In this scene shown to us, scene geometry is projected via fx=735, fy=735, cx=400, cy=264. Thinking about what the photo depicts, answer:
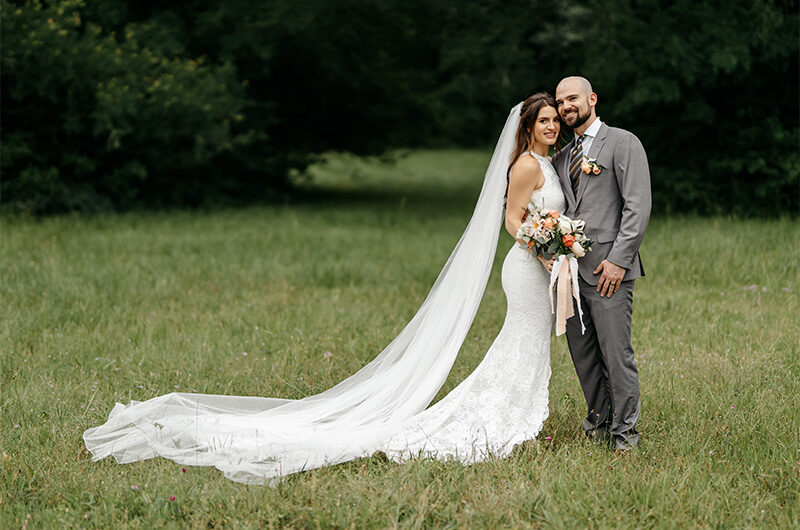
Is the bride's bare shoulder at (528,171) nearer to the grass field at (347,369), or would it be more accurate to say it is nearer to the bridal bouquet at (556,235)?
the bridal bouquet at (556,235)

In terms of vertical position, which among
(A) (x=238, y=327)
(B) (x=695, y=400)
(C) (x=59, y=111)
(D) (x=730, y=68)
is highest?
(D) (x=730, y=68)

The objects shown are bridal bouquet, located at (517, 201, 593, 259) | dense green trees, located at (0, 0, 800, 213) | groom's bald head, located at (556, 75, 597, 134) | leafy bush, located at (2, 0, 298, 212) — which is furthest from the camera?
dense green trees, located at (0, 0, 800, 213)

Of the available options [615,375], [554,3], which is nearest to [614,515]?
[615,375]

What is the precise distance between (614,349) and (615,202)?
85 cm

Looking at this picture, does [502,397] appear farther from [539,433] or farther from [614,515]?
[614,515]

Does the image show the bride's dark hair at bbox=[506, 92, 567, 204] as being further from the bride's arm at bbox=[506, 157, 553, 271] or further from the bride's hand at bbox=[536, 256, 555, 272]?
the bride's hand at bbox=[536, 256, 555, 272]

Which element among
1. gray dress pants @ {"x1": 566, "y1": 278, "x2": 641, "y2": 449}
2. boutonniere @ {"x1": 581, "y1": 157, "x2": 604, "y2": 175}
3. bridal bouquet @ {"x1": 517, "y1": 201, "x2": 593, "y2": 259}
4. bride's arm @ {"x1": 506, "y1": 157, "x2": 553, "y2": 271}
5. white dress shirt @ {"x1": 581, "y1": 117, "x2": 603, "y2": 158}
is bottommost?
gray dress pants @ {"x1": 566, "y1": 278, "x2": 641, "y2": 449}

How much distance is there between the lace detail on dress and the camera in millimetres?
4406

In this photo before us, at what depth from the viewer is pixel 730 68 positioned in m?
12.5

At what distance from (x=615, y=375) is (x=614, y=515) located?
986 millimetres

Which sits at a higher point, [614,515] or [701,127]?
[701,127]

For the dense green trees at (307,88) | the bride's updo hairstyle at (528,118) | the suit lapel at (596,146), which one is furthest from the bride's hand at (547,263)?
the dense green trees at (307,88)

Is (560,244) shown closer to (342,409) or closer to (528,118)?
(528,118)

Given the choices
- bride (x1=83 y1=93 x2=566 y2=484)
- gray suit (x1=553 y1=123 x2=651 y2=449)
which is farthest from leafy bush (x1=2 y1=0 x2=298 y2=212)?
gray suit (x1=553 y1=123 x2=651 y2=449)
